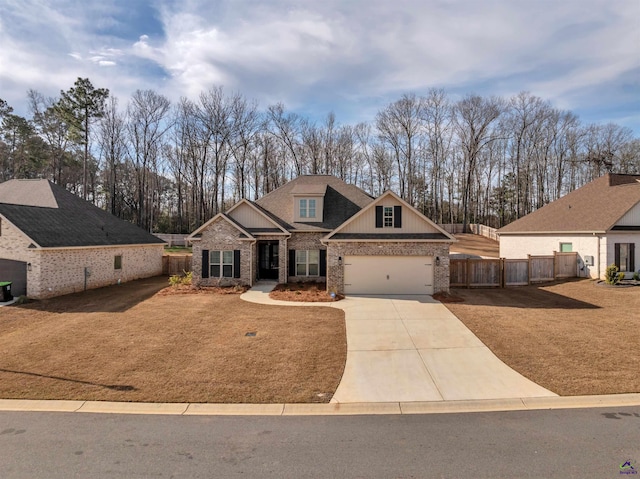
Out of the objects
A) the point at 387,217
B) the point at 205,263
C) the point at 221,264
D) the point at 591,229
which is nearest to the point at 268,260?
the point at 221,264

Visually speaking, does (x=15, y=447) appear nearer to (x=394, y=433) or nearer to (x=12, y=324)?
(x=394, y=433)

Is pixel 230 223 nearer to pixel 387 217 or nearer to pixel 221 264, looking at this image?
pixel 221 264

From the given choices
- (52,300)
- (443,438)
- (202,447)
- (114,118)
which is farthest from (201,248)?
(114,118)

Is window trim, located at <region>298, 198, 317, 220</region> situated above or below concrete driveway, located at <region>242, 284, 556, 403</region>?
above

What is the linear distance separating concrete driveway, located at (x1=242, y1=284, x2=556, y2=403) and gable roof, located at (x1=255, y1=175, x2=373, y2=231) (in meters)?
8.38

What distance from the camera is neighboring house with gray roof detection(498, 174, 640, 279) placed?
1909cm

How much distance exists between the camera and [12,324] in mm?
12438

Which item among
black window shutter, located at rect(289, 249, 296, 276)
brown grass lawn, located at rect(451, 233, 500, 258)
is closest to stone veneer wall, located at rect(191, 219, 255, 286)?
black window shutter, located at rect(289, 249, 296, 276)

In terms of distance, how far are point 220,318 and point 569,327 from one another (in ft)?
38.2

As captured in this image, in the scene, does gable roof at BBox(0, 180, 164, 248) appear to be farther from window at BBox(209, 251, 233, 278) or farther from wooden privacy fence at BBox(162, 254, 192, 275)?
window at BBox(209, 251, 233, 278)

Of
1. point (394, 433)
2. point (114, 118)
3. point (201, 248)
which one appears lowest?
point (394, 433)

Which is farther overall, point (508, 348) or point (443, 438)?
point (508, 348)

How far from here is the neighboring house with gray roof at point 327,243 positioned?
16.5m

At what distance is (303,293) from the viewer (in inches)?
651
